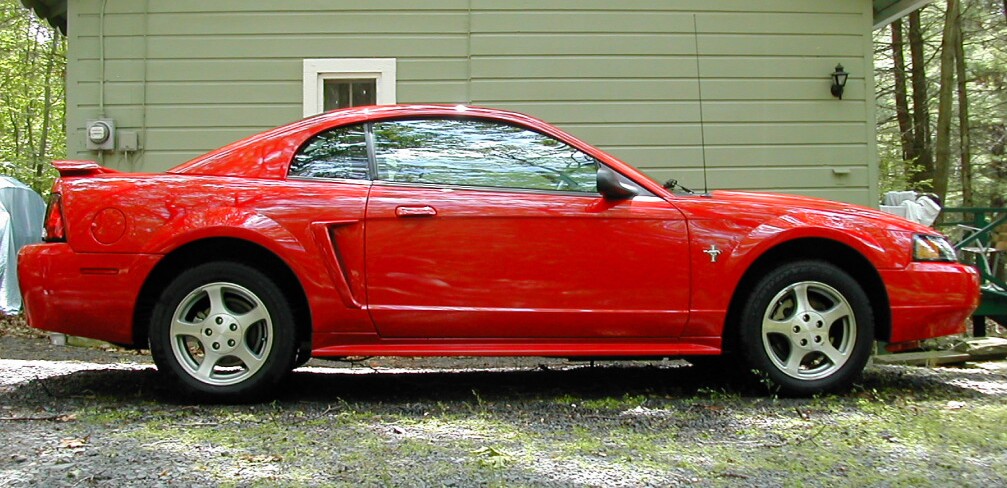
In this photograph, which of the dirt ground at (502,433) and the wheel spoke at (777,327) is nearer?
the dirt ground at (502,433)

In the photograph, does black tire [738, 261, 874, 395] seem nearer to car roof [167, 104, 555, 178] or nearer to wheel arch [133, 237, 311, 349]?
car roof [167, 104, 555, 178]

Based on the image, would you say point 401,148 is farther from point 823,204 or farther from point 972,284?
point 972,284

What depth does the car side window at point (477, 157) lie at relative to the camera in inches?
171

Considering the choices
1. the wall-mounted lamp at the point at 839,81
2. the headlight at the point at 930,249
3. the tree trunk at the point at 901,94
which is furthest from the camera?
the tree trunk at the point at 901,94

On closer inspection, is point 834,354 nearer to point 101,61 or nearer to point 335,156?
point 335,156

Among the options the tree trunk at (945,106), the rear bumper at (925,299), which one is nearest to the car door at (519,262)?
the rear bumper at (925,299)

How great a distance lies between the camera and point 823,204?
4.48m

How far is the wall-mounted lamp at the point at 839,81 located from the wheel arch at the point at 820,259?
3529 mm

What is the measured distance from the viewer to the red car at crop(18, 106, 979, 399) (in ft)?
13.4

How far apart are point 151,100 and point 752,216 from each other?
5276 millimetres

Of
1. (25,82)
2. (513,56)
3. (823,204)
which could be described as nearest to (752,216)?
(823,204)

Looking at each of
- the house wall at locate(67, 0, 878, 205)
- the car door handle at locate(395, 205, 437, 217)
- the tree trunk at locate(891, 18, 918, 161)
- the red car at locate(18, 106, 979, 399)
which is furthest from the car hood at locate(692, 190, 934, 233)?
the tree trunk at locate(891, 18, 918, 161)

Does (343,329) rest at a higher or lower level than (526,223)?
lower

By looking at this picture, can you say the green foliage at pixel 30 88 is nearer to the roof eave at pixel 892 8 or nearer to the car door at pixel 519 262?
the roof eave at pixel 892 8
